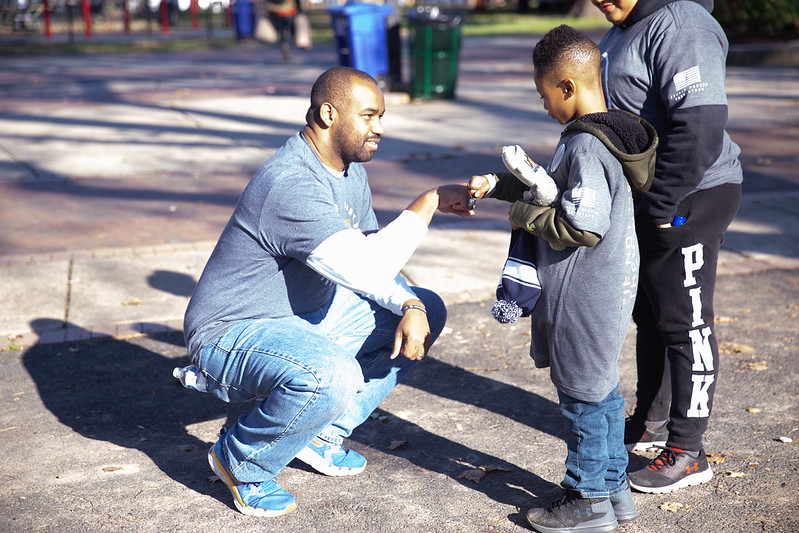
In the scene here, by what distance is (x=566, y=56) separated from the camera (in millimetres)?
2701

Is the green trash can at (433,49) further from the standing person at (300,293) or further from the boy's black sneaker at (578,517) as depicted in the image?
the boy's black sneaker at (578,517)

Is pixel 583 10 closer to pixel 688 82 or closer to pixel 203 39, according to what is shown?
pixel 203 39

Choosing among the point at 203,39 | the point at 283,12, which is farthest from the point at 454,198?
the point at 203,39

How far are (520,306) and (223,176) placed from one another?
19.9ft

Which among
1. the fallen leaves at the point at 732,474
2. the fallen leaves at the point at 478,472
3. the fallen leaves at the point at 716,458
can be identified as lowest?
the fallen leaves at the point at 478,472

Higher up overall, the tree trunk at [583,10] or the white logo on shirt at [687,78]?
the white logo on shirt at [687,78]

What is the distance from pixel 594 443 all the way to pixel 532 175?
3.04ft

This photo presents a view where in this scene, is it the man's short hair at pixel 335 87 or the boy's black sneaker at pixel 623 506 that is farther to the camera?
the man's short hair at pixel 335 87

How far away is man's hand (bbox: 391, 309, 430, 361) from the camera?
2939 millimetres

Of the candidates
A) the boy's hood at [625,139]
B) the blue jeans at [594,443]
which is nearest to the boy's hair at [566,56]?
the boy's hood at [625,139]

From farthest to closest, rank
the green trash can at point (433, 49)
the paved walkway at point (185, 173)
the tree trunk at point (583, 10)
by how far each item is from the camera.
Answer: the tree trunk at point (583, 10) → the green trash can at point (433, 49) → the paved walkway at point (185, 173)

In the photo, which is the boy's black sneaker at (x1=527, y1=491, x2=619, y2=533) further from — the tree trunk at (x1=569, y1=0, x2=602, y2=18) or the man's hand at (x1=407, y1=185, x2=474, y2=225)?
the tree trunk at (x1=569, y1=0, x2=602, y2=18)

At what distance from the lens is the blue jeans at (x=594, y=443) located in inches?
113

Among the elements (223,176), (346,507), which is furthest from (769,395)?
(223,176)
